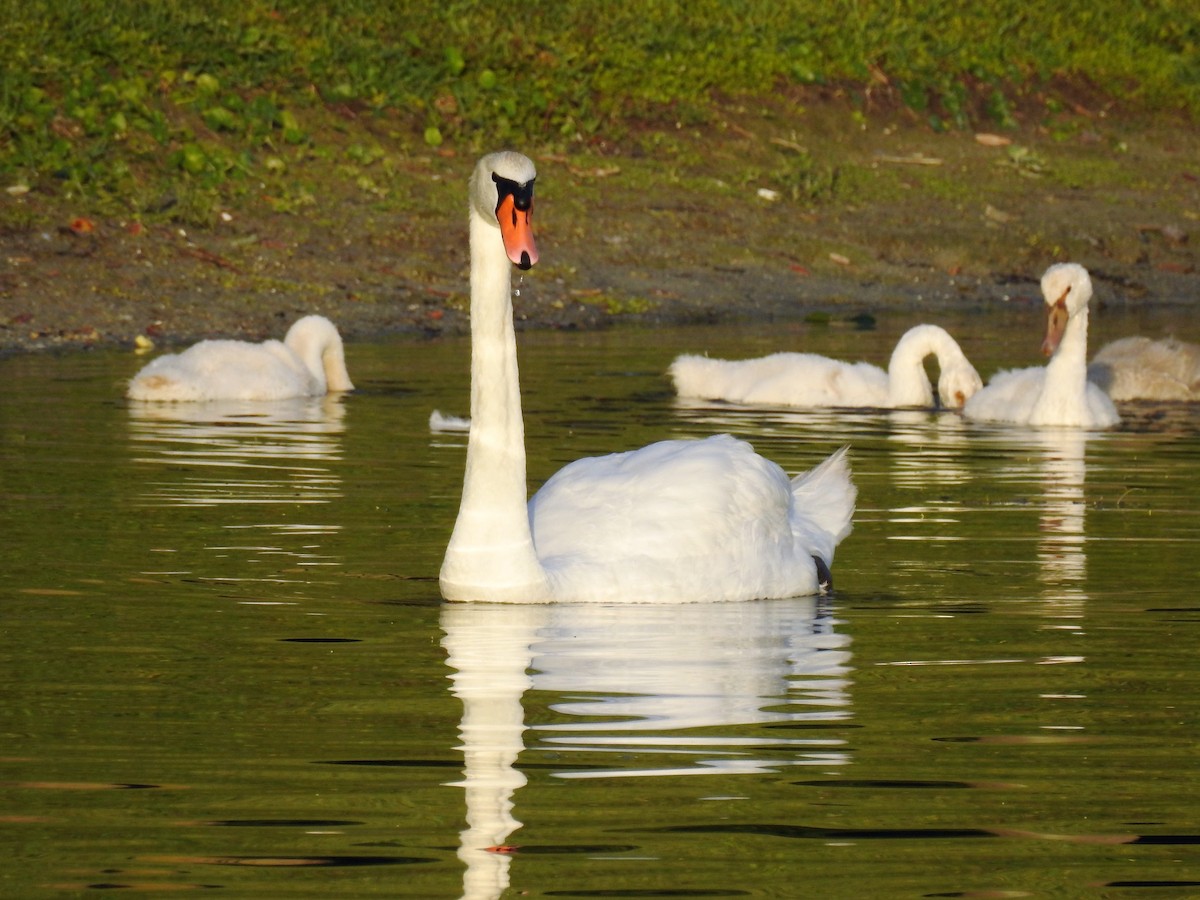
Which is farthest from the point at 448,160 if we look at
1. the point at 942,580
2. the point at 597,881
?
the point at 597,881

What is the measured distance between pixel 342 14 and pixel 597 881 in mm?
21164

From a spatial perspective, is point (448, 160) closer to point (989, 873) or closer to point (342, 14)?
point (342, 14)

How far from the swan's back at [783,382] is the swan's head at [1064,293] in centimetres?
113

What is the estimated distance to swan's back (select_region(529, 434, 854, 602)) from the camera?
25.2ft

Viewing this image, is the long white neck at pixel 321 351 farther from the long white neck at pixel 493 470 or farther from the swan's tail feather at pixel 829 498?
the long white neck at pixel 493 470

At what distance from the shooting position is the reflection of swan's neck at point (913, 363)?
51.0 feet

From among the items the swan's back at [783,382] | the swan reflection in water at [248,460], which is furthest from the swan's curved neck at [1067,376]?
the swan reflection in water at [248,460]

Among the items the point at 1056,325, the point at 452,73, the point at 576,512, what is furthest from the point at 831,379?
the point at 452,73

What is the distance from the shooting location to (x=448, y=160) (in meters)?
23.3

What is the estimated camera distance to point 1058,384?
572 inches

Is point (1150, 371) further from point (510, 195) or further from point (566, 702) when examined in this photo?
point (566, 702)

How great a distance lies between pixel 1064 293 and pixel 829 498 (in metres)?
6.50

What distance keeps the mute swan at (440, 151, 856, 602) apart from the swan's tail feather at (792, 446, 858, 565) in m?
0.62

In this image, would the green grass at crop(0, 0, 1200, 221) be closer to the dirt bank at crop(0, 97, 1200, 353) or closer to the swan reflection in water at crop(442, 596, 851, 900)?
the dirt bank at crop(0, 97, 1200, 353)
